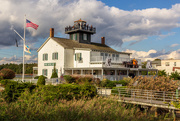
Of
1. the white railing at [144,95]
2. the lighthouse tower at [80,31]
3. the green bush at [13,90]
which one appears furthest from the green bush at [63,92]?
the lighthouse tower at [80,31]

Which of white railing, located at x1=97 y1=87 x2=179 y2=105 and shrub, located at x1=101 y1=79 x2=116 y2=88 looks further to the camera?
shrub, located at x1=101 y1=79 x2=116 y2=88

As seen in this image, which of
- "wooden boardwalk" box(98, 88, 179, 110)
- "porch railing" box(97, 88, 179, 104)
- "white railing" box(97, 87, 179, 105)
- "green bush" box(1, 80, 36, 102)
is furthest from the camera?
"porch railing" box(97, 88, 179, 104)

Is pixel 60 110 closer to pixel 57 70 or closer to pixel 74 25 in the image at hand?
pixel 57 70

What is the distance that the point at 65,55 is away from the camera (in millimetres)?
37188

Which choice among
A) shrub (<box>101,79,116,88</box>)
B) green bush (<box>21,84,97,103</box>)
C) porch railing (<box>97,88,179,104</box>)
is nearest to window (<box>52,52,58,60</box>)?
shrub (<box>101,79,116,88</box>)

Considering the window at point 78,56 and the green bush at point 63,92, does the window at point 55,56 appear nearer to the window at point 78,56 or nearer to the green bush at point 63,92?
the window at point 78,56

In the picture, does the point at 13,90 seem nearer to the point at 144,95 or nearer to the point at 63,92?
the point at 63,92

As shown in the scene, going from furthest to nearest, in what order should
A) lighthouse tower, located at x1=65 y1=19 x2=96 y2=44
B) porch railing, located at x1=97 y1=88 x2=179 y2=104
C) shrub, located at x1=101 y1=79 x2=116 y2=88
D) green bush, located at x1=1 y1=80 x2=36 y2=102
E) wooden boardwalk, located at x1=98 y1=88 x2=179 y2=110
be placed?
lighthouse tower, located at x1=65 y1=19 x2=96 y2=44
shrub, located at x1=101 y1=79 x2=116 y2=88
porch railing, located at x1=97 y1=88 x2=179 y2=104
green bush, located at x1=1 y1=80 x2=36 y2=102
wooden boardwalk, located at x1=98 y1=88 x2=179 y2=110

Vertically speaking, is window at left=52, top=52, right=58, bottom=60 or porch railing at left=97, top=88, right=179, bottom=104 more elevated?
window at left=52, top=52, right=58, bottom=60

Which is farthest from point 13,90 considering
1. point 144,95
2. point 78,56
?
point 78,56

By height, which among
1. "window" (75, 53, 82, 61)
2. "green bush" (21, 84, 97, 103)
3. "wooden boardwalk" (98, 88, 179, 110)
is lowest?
"wooden boardwalk" (98, 88, 179, 110)

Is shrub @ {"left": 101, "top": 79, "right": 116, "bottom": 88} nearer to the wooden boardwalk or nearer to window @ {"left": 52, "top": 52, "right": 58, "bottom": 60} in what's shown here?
the wooden boardwalk

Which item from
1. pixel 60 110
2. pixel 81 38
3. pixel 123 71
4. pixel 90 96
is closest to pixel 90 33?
pixel 81 38

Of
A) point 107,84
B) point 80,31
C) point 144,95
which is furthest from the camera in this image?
point 80,31
